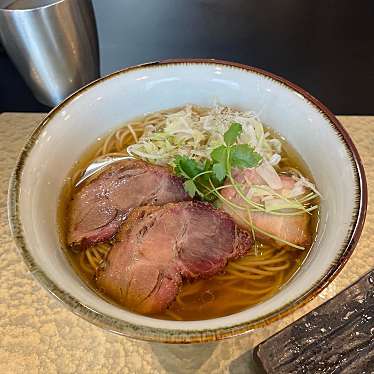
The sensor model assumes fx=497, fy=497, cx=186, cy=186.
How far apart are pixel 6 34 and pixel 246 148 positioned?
1142 mm

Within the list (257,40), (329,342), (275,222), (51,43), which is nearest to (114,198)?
(275,222)

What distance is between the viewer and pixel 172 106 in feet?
5.57

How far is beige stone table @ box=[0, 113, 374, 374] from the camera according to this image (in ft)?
4.30

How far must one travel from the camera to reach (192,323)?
1013mm

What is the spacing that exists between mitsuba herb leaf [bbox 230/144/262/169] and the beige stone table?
0.44 meters

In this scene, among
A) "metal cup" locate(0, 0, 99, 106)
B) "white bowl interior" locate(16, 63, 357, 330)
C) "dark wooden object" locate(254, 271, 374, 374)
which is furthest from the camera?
"metal cup" locate(0, 0, 99, 106)

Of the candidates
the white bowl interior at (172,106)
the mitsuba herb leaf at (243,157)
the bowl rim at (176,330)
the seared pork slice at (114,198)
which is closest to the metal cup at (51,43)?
the white bowl interior at (172,106)

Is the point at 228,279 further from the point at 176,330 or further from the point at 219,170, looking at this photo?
the point at 176,330

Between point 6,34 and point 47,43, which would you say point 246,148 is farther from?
point 6,34

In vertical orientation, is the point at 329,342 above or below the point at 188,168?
below

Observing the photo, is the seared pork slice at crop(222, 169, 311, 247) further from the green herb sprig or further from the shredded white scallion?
the shredded white scallion

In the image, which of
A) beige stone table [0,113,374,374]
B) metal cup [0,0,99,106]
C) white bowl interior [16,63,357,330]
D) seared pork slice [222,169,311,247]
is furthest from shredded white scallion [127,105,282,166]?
metal cup [0,0,99,106]

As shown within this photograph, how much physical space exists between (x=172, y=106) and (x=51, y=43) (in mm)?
626

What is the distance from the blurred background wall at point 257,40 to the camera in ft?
7.19
